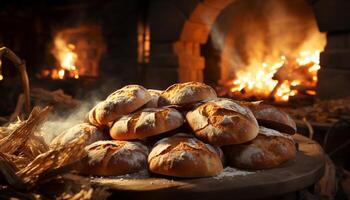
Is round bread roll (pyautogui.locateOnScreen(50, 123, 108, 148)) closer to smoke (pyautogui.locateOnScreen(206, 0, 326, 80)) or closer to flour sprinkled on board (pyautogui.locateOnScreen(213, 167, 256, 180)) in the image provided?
flour sprinkled on board (pyautogui.locateOnScreen(213, 167, 256, 180))

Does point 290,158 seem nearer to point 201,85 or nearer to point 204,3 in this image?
point 201,85

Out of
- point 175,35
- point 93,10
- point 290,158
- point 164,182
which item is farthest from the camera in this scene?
point 93,10

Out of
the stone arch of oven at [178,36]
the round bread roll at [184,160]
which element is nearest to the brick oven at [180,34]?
the stone arch of oven at [178,36]

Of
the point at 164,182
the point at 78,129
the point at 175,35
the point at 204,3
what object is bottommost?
the point at 164,182

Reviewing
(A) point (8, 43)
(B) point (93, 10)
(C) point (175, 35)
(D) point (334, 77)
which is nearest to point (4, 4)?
(A) point (8, 43)

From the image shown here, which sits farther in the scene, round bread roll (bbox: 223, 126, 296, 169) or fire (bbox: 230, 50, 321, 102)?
fire (bbox: 230, 50, 321, 102)

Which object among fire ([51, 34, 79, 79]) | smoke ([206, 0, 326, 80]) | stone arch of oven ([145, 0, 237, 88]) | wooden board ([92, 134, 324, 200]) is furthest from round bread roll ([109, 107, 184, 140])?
fire ([51, 34, 79, 79])

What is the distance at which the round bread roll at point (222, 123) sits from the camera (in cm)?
209

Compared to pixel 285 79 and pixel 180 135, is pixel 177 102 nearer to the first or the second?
pixel 180 135

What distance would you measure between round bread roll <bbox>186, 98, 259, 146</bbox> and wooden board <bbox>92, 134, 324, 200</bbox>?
228 millimetres

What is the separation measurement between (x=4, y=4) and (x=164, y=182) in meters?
13.6

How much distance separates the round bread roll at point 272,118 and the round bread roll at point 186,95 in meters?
0.33

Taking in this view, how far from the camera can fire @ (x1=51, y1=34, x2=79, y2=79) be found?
1273cm

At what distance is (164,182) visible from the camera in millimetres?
1887
